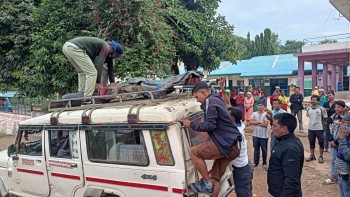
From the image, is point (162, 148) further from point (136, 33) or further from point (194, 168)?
point (136, 33)

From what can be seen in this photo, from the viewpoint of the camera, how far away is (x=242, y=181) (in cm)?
388

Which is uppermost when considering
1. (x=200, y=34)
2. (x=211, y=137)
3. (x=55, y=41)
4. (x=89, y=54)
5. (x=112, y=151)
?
(x=200, y=34)

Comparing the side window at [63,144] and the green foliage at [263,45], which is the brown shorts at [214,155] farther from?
the green foliage at [263,45]

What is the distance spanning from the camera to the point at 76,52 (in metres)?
4.84

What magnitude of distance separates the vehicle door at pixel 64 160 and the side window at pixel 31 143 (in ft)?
0.73

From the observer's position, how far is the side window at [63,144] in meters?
3.94

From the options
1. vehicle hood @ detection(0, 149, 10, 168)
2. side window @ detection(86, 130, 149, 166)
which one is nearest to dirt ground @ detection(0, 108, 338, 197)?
side window @ detection(86, 130, 149, 166)

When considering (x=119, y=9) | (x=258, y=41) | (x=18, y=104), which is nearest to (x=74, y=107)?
(x=119, y=9)

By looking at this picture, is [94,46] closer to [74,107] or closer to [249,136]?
[74,107]

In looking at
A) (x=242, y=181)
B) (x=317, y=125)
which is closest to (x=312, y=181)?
(x=317, y=125)

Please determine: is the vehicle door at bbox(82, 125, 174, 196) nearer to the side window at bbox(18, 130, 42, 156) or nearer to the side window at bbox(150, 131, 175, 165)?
the side window at bbox(150, 131, 175, 165)

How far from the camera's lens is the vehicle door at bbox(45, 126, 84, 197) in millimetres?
3895

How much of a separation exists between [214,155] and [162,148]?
559mm

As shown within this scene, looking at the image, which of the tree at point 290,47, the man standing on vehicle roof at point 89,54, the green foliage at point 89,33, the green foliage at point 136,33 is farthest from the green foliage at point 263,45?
the man standing on vehicle roof at point 89,54
